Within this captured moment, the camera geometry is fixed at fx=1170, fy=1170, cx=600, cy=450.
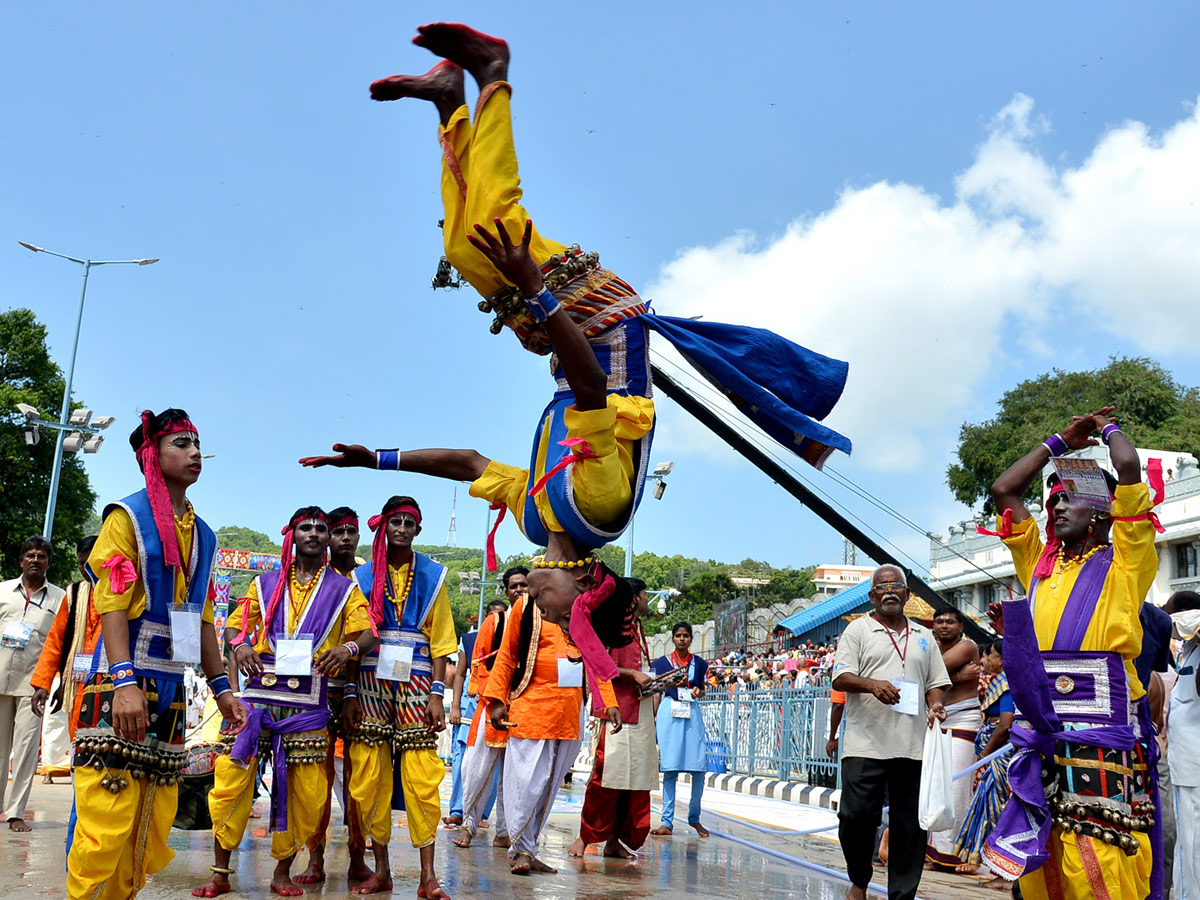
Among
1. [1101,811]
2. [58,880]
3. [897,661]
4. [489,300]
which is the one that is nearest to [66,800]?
[58,880]

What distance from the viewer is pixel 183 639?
15.1 ft

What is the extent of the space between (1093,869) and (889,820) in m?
2.16

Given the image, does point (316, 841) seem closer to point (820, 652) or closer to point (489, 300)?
point (489, 300)

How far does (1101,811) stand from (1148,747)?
1.39ft

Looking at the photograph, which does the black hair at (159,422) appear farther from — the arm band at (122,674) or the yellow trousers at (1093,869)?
the yellow trousers at (1093,869)

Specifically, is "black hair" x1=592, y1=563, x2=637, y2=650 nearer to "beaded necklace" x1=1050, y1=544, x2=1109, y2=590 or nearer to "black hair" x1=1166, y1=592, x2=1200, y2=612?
"beaded necklace" x1=1050, y1=544, x2=1109, y2=590

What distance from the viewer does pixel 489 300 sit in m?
4.21

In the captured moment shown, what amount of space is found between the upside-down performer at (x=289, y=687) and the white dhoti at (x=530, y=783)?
1.59 meters

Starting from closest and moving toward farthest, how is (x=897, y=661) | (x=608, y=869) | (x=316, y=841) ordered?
1. (x=316, y=841)
2. (x=897, y=661)
3. (x=608, y=869)

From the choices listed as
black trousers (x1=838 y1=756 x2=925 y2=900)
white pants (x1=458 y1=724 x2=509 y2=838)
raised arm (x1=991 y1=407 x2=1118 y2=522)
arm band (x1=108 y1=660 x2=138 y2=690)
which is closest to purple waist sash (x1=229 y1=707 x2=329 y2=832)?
arm band (x1=108 y1=660 x2=138 y2=690)

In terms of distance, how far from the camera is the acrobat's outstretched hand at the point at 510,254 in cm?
376

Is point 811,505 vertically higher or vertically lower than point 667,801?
higher

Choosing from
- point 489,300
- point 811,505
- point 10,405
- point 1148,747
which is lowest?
point 1148,747

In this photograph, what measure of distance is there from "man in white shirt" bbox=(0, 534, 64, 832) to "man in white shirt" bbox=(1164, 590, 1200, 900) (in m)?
7.40
